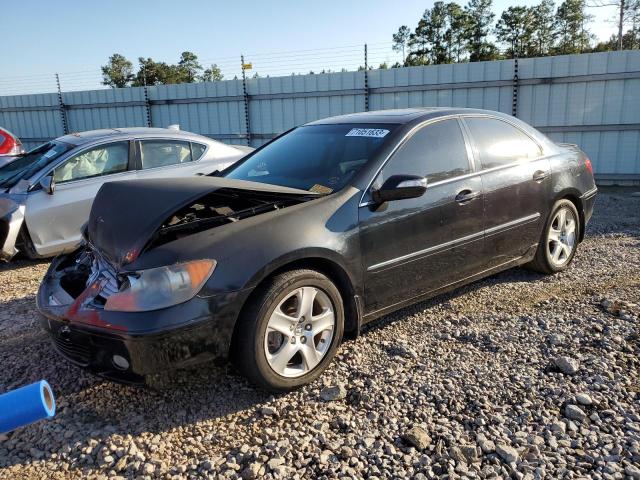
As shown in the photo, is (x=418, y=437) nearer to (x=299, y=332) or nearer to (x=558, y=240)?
(x=299, y=332)

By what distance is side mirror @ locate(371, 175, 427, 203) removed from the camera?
3.17m

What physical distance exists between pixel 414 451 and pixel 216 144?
536cm

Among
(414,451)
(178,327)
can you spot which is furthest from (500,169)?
(178,327)

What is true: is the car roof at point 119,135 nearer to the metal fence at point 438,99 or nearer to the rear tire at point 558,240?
the rear tire at point 558,240

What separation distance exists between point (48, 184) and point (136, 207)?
313 centimetres

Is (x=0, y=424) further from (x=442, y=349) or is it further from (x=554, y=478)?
(x=442, y=349)

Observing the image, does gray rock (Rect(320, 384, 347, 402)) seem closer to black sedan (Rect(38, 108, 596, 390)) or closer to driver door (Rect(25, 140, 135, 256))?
black sedan (Rect(38, 108, 596, 390))

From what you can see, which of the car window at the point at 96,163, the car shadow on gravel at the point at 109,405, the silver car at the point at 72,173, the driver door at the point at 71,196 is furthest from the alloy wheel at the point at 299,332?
the car window at the point at 96,163

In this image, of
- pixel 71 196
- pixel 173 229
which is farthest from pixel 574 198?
pixel 71 196

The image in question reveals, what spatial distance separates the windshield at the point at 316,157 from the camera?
11.4ft

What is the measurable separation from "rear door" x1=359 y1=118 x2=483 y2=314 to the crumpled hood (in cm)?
57

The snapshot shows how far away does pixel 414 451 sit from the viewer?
93.2 inches

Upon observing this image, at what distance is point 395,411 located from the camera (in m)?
2.68

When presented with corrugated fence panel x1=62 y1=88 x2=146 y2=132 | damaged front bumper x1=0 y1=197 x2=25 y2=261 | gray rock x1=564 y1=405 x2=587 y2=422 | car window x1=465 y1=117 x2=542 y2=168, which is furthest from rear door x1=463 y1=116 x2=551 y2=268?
corrugated fence panel x1=62 y1=88 x2=146 y2=132
